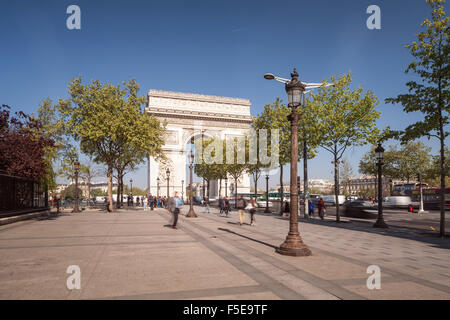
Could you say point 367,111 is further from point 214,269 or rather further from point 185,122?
point 185,122

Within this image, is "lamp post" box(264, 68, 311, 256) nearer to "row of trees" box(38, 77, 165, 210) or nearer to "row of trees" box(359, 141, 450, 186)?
"row of trees" box(38, 77, 165, 210)

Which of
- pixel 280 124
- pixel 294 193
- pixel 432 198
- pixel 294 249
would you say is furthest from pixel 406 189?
pixel 294 249

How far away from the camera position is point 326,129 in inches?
864

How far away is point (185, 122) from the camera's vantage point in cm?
5491

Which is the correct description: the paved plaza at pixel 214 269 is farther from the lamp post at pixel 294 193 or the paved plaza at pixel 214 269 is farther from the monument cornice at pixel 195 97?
the monument cornice at pixel 195 97

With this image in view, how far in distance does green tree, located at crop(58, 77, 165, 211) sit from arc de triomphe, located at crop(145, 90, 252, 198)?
62.0 ft

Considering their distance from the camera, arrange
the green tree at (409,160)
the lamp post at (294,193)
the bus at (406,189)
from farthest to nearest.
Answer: the green tree at (409,160), the bus at (406,189), the lamp post at (294,193)

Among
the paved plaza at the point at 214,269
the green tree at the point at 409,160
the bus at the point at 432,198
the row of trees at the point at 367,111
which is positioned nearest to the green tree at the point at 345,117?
the row of trees at the point at 367,111

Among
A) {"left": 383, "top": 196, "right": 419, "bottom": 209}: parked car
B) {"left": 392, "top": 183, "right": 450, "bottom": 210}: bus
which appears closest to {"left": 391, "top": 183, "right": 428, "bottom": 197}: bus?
{"left": 392, "top": 183, "right": 450, "bottom": 210}: bus

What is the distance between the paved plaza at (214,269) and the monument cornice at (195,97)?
149ft

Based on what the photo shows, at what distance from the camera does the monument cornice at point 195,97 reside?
54906 millimetres

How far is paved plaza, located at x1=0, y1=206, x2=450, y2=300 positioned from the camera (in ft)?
18.3
